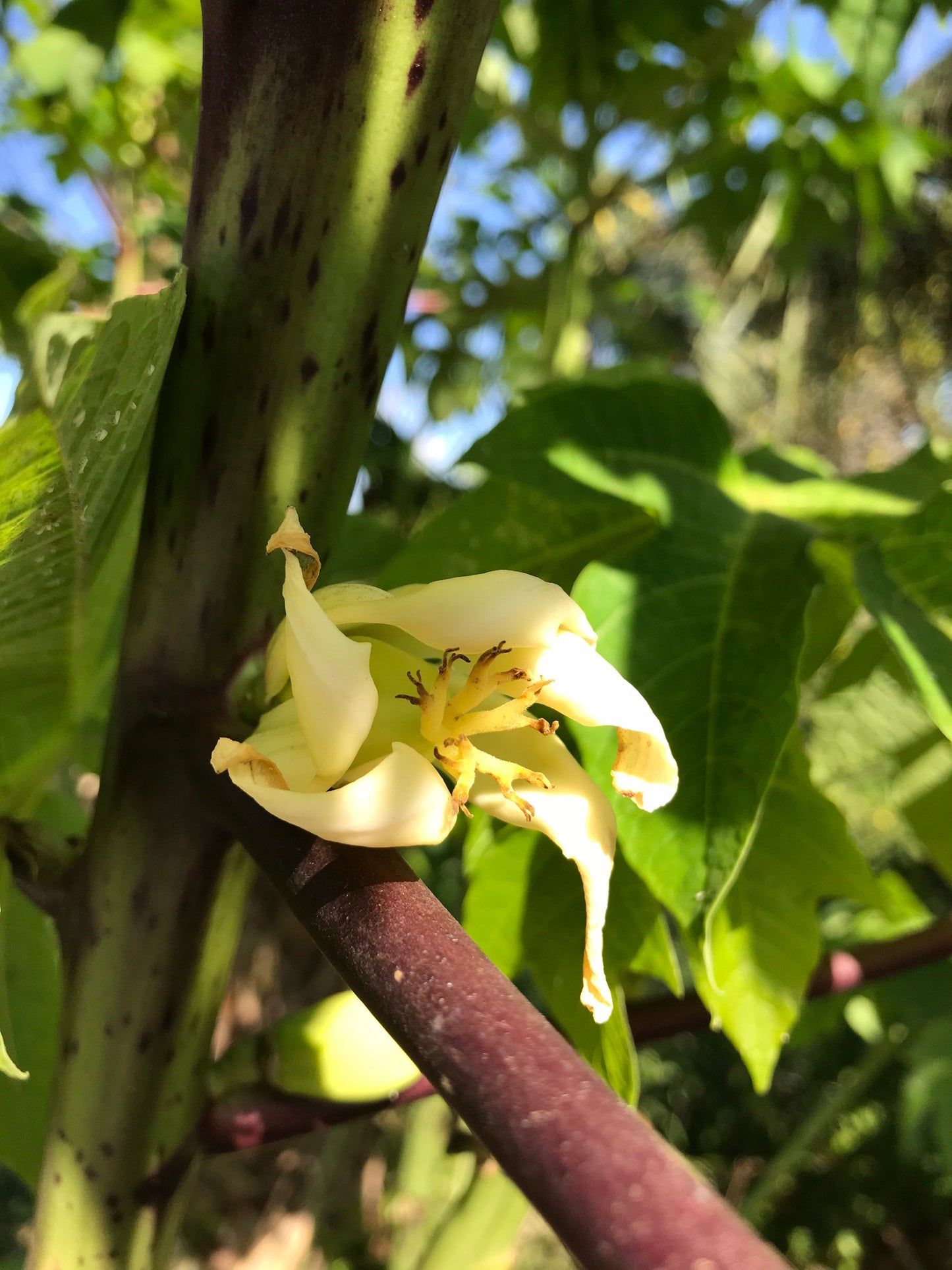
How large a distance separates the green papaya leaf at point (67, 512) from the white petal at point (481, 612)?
0.18 ft

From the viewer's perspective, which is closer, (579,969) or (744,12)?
(579,969)

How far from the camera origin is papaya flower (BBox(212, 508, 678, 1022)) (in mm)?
148

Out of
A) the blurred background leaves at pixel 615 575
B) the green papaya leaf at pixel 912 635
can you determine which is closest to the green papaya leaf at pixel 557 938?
the blurred background leaves at pixel 615 575

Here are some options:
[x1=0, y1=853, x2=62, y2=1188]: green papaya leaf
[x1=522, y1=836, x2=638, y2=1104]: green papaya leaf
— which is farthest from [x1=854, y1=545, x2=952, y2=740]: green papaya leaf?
[x1=0, y1=853, x2=62, y2=1188]: green papaya leaf

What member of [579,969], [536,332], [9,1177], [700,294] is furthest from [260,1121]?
[700,294]

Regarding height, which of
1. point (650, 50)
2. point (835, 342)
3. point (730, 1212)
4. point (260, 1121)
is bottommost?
point (835, 342)

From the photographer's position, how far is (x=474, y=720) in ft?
0.55

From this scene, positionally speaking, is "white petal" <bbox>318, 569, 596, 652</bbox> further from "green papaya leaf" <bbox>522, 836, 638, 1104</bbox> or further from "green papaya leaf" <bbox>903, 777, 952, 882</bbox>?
"green papaya leaf" <bbox>903, 777, 952, 882</bbox>

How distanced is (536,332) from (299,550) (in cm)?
129

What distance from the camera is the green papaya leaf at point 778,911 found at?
254 millimetres

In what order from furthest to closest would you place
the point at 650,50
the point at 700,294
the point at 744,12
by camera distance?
the point at 700,294 < the point at 650,50 < the point at 744,12

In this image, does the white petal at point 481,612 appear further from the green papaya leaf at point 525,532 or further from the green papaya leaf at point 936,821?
the green papaya leaf at point 936,821

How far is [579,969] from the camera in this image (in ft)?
0.85

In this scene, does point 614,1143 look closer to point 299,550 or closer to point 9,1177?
point 299,550
